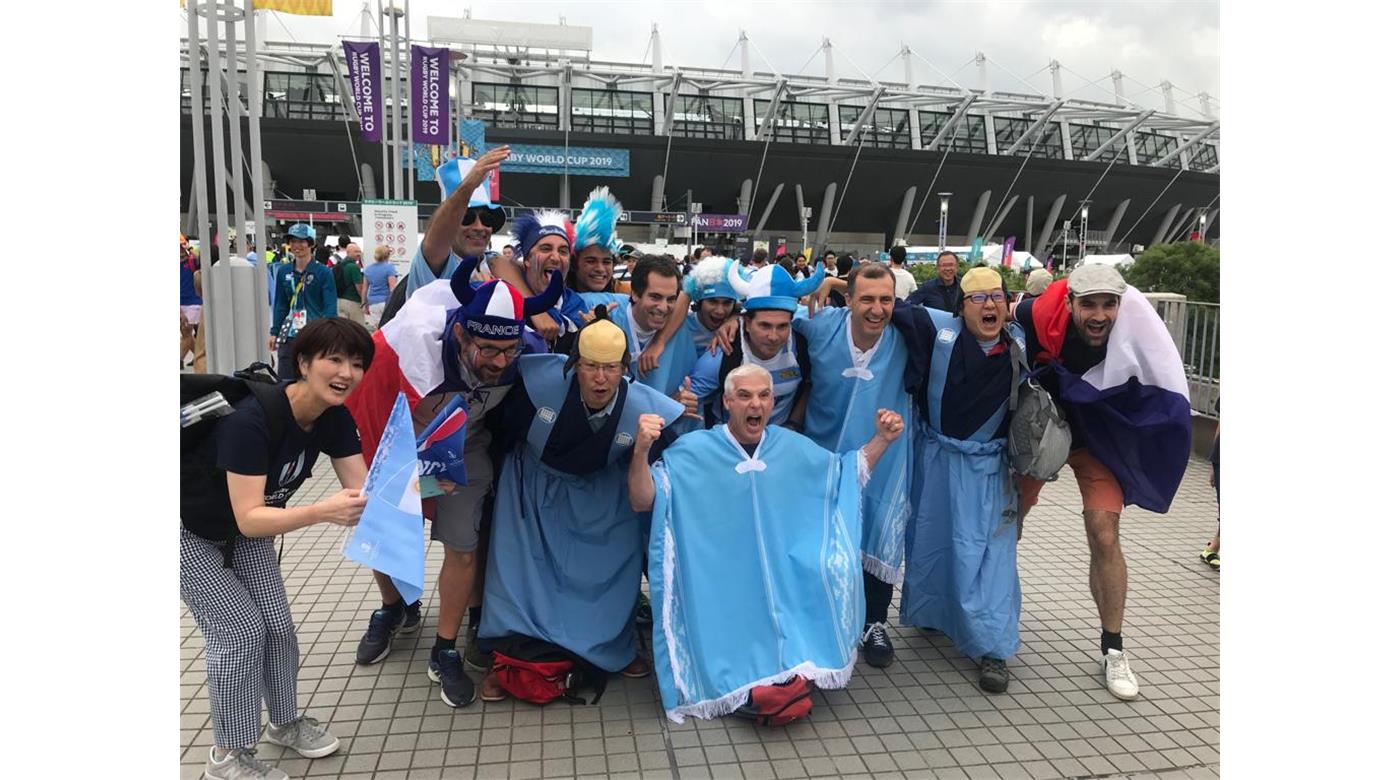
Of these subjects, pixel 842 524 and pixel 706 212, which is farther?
pixel 706 212

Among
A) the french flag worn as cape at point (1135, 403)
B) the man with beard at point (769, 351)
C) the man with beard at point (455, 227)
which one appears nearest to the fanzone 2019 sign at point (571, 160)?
the man with beard at point (455, 227)

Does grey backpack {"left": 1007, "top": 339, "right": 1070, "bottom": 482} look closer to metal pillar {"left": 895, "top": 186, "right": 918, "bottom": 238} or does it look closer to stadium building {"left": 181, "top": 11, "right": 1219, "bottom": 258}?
stadium building {"left": 181, "top": 11, "right": 1219, "bottom": 258}

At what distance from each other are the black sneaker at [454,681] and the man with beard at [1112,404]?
2.71m

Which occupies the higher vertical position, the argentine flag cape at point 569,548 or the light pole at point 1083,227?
the light pole at point 1083,227

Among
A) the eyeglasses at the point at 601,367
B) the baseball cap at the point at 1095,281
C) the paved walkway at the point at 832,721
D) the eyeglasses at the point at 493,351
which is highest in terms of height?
the baseball cap at the point at 1095,281

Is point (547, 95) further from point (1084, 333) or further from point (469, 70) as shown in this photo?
point (1084, 333)

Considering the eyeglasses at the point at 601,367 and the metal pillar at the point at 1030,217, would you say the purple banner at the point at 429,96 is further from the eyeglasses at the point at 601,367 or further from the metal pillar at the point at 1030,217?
the metal pillar at the point at 1030,217

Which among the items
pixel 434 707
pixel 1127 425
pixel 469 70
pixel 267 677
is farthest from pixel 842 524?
pixel 469 70

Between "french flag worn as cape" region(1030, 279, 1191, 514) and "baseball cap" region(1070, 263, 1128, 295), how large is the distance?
0.08 metres

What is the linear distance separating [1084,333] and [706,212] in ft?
168

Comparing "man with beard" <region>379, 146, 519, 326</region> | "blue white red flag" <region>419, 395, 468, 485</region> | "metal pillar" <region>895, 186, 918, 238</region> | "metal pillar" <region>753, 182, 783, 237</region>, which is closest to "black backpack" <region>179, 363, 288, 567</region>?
"blue white red flag" <region>419, 395, 468, 485</region>

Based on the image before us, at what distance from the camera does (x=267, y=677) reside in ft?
9.62

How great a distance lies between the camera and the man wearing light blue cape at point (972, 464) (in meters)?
3.71

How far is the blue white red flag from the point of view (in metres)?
3.12
